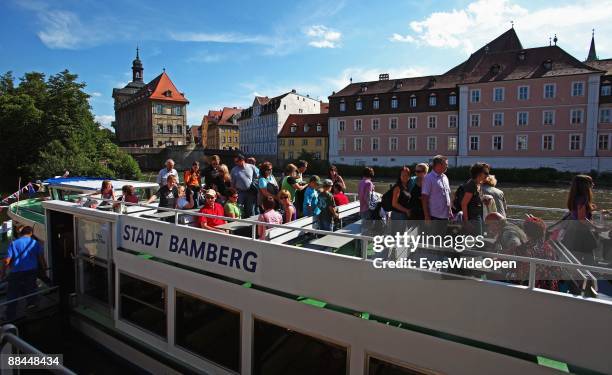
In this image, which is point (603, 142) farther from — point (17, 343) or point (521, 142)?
point (17, 343)

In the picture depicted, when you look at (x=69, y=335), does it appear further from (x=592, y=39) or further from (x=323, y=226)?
(x=592, y=39)

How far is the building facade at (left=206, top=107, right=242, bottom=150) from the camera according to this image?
83.8m

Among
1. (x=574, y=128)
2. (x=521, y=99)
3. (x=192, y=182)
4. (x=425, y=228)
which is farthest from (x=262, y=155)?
(x=425, y=228)

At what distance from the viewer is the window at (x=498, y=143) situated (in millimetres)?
40281

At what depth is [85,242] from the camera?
5.91m

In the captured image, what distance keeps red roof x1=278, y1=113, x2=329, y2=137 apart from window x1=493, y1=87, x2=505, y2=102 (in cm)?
2195

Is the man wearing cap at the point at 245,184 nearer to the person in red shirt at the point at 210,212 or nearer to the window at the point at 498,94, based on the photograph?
the person in red shirt at the point at 210,212

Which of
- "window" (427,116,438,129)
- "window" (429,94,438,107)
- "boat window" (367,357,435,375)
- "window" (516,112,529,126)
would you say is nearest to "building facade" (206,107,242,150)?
"window" (427,116,438,129)

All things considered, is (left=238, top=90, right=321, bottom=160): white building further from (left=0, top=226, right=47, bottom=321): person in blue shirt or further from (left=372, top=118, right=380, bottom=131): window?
(left=0, top=226, right=47, bottom=321): person in blue shirt

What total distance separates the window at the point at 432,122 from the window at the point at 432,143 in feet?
4.43

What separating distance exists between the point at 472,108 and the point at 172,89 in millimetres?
55246

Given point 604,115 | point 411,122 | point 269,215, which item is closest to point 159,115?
point 411,122

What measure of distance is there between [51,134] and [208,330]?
39.0 m

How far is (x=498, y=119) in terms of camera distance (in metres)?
40.2
